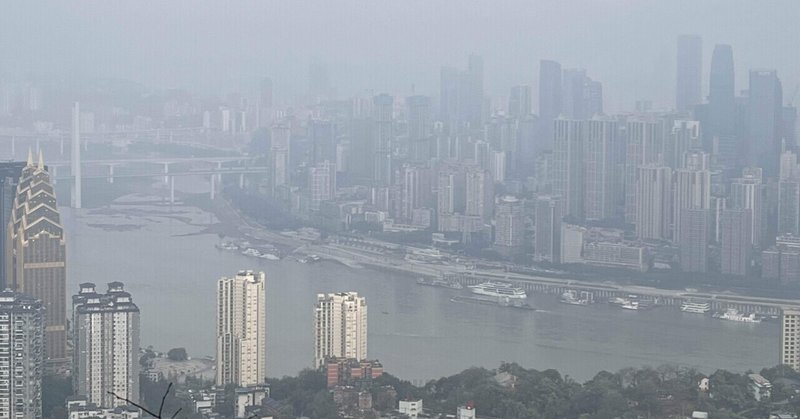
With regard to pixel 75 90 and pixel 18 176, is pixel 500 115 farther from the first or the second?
pixel 18 176

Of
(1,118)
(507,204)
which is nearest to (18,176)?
(1,118)

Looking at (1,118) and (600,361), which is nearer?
(600,361)

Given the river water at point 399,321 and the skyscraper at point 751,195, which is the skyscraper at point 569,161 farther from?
the river water at point 399,321

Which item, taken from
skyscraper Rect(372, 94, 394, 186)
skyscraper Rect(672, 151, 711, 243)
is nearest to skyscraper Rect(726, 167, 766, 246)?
skyscraper Rect(672, 151, 711, 243)

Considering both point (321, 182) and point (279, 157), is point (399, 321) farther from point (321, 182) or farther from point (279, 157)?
point (279, 157)

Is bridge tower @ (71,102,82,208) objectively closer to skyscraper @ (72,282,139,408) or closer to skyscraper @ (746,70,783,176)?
skyscraper @ (72,282,139,408)

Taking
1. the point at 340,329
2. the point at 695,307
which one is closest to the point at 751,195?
the point at 695,307
